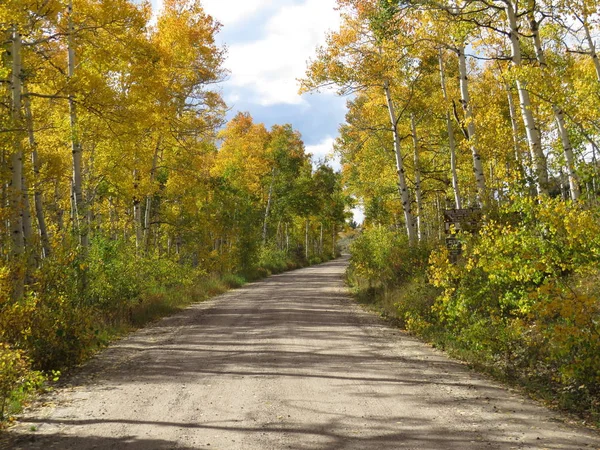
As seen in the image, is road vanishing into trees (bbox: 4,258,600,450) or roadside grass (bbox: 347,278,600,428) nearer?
road vanishing into trees (bbox: 4,258,600,450)

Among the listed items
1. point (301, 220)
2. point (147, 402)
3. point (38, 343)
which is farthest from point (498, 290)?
point (301, 220)

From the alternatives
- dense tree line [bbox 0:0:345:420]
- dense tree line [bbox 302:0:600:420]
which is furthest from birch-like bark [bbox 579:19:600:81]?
dense tree line [bbox 0:0:345:420]

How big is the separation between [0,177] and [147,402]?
5692 millimetres

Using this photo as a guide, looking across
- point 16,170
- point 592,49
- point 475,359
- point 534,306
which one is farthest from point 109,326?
point 592,49

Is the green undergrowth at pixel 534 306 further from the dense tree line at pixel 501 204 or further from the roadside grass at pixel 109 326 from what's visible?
the roadside grass at pixel 109 326

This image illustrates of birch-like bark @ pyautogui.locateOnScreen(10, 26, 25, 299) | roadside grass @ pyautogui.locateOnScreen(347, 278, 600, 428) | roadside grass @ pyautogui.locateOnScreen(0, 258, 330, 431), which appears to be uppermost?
birch-like bark @ pyautogui.locateOnScreen(10, 26, 25, 299)

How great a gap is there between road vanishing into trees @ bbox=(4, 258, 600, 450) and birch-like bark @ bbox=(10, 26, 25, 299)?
7.96 ft

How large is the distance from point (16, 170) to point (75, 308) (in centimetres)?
284

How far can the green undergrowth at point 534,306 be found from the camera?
5.89 metres

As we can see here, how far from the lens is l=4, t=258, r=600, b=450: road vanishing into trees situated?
16.0 ft

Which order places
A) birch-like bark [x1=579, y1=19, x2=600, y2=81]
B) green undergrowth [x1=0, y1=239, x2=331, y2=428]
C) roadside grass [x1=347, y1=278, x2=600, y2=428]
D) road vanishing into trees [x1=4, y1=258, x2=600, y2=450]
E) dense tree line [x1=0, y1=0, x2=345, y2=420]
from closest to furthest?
road vanishing into trees [x1=4, y1=258, x2=600, y2=450]
roadside grass [x1=347, y1=278, x2=600, y2=428]
green undergrowth [x1=0, y1=239, x2=331, y2=428]
dense tree line [x1=0, y1=0, x2=345, y2=420]
birch-like bark [x1=579, y1=19, x2=600, y2=81]

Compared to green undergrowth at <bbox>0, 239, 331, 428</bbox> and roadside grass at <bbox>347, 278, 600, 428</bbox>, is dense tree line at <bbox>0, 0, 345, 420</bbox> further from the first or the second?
roadside grass at <bbox>347, 278, 600, 428</bbox>

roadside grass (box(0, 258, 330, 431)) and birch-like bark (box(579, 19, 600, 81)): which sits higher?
birch-like bark (box(579, 19, 600, 81))

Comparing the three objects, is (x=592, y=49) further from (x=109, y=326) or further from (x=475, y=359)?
(x=109, y=326)
